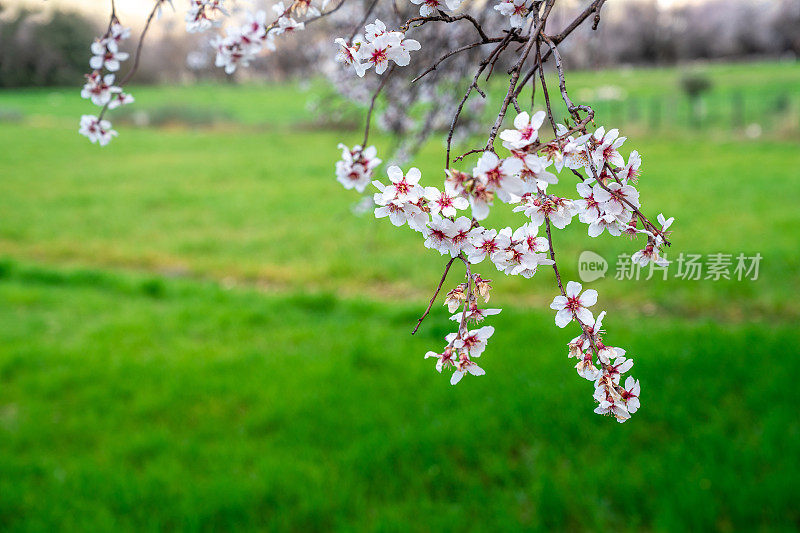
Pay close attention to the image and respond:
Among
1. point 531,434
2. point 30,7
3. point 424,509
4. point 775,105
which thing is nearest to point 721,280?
point 531,434

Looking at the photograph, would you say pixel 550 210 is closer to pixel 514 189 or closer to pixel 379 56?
pixel 514 189

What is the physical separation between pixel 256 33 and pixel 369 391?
3048 millimetres

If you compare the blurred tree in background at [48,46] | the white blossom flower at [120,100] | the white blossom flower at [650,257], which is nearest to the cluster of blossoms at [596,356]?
the white blossom flower at [650,257]

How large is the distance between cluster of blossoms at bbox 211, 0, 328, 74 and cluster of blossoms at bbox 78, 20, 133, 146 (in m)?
0.43

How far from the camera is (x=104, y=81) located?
5.88ft

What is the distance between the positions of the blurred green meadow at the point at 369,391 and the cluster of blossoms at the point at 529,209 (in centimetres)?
210

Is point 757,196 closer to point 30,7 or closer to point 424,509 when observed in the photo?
point 424,509

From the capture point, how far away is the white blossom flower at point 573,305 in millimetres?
1118

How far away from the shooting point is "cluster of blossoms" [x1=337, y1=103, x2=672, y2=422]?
0.83 m

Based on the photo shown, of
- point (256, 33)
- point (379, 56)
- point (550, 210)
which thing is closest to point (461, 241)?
point (550, 210)

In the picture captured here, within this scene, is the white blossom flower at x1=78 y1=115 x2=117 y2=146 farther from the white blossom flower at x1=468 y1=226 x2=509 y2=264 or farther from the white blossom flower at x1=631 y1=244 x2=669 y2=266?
the white blossom flower at x1=631 y1=244 x2=669 y2=266

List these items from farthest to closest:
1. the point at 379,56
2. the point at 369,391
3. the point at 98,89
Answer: the point at 369,391 → the point at 98,89 → the point at 379,56

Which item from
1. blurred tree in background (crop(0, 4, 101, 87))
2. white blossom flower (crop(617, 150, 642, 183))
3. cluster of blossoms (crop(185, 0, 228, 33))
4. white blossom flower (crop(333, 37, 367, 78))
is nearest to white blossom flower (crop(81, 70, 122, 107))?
cluster of blossoms (crop(185, 0, 228, 33))

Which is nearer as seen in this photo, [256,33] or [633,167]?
[633,167]
